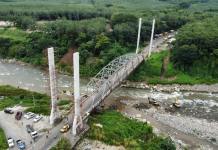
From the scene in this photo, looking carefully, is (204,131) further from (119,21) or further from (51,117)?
(119,21)

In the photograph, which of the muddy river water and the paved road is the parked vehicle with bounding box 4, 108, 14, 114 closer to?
the paved road

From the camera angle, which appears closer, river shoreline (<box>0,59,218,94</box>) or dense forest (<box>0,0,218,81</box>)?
river shoreline (<box>0,59,218,94</box>)

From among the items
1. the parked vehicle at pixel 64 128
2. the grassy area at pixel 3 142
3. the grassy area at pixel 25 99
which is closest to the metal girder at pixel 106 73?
the grassy area at pixel 25 99

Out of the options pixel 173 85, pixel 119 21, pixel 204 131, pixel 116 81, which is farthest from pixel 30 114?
pixel 119 21

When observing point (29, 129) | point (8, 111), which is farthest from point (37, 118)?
point (8, 111)

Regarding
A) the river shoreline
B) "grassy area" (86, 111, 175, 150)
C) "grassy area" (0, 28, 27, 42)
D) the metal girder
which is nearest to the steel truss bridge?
the metal girder

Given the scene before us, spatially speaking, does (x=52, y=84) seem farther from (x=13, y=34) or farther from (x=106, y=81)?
(x=13, y=34)

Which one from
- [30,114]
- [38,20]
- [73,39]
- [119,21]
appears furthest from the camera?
[38,20]

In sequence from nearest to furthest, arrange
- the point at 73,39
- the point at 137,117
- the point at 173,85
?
the point at 137,117 < the point at 173,85 < the point at 73,39
